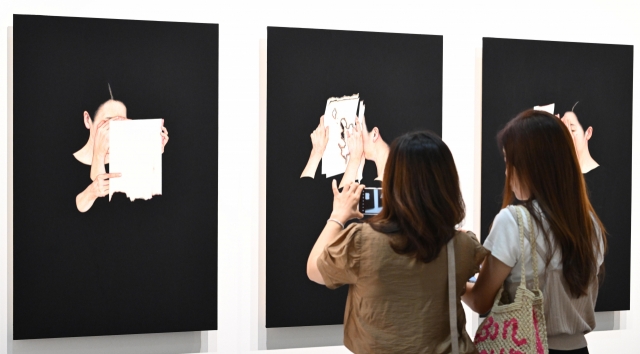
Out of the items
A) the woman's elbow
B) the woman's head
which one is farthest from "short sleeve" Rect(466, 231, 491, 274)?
the woman's elbow

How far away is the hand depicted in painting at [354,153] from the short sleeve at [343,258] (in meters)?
1.52

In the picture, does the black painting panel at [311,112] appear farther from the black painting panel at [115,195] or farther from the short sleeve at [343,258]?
the short sleeve at [343,258]

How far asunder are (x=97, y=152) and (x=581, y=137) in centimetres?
282

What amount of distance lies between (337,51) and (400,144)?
1.63 metres

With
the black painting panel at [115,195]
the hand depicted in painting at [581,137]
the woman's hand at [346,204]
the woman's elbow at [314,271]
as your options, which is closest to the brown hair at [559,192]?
the woman's hand at [346,204]

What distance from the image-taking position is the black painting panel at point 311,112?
354cm

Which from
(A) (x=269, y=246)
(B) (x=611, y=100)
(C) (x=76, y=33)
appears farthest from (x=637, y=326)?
(C) (x=76, y=33)

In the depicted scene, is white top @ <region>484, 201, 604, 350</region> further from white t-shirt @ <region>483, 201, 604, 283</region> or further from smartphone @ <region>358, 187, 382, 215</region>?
smartphone @ <region>358, 187, 382, 215</region>

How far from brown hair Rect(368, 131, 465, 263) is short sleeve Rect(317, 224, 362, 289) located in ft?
0.27

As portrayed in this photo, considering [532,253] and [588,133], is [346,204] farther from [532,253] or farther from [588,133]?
[588,133]

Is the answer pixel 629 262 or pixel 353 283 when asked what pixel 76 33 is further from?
pixel 629 262

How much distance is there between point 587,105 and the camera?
12.9ft

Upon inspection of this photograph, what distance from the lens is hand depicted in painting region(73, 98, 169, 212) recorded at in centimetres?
335

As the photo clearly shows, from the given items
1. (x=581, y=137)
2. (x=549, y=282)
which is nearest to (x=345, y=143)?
(x=581, y=137)
